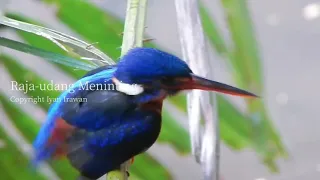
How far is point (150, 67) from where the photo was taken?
0.31 metres

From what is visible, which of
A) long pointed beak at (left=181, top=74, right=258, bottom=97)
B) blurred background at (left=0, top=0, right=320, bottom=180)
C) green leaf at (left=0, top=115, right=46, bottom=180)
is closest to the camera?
long pointed beak at (left=181, top=74, right=258, bottom=97)

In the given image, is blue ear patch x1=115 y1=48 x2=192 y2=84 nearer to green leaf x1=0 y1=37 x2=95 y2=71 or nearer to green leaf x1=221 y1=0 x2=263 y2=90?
green leaf x1=0 y1=37 x2=95 y2=71

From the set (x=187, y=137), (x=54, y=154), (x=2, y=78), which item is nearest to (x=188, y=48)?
(x=54, y=154)

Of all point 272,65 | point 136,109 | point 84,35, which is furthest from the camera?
point 272,65

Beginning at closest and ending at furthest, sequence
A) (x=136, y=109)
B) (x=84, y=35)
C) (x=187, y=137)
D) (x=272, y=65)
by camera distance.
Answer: (x=136, y=109) → (x=84, y=35) → (x=187, y=137) → (x=272, y=65)

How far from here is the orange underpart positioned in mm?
330

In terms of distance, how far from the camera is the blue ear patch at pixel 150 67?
12.1 inches

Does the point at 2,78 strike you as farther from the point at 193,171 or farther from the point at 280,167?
the point at 280,167

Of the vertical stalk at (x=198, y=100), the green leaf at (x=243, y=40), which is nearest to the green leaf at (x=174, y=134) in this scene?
the green leaf at (x=243, y=40)

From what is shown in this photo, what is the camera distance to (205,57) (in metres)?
0.41

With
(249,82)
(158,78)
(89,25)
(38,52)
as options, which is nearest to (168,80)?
(158,78)

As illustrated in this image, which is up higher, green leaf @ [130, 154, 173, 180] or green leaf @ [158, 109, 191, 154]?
green leaf @ [158, 109, 191, 154]

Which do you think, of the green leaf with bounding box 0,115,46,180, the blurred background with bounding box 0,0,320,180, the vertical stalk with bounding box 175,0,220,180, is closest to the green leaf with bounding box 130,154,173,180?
the blurred background with bounding box 0,0,320,180

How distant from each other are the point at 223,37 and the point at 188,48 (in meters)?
0.37
